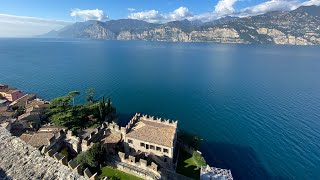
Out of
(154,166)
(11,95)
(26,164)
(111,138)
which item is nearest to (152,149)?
(154,166)

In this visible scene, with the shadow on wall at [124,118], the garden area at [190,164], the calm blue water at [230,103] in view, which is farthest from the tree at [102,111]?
the garden area at [190,164]

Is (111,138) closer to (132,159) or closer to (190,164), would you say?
(132,159)

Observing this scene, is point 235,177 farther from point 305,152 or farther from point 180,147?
point 305,152

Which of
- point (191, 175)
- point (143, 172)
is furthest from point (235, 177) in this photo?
point (143, 172)

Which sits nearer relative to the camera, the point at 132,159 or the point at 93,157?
the point at 93,157

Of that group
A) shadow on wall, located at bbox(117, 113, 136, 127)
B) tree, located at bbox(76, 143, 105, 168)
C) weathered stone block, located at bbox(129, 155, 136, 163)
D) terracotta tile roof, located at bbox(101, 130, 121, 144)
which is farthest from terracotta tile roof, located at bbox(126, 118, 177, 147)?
shadow on wall, located at bbox(117, 113, 136, 127)

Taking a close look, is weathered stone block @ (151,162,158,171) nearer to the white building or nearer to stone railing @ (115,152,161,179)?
stone railing @ (115,152,161,179)
